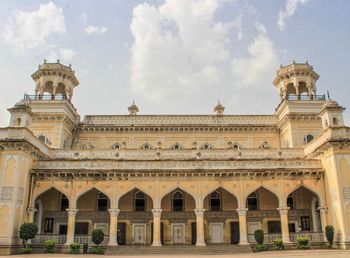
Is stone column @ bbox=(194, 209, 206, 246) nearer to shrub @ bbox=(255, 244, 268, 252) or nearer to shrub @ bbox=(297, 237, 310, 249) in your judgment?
shrub @ bbox=(255, 244, 268, 252)

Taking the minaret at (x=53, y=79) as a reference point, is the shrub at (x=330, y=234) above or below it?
below

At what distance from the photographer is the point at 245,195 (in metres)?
28.7

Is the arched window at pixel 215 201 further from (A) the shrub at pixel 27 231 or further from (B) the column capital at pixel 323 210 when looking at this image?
(A) the shrub at pixel 27 231

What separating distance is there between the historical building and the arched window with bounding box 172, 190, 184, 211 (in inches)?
3.4

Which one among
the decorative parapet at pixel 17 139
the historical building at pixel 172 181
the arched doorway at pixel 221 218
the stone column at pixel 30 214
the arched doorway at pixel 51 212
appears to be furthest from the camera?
the arched doorway at pixel 221 218

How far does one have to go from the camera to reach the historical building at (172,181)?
89.4ft

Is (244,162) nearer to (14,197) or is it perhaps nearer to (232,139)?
(232,139)

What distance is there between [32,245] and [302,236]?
20080 millimetres

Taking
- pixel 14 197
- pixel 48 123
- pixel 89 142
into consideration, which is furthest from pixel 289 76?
pixel 14 197

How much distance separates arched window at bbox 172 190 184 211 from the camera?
3177 cm

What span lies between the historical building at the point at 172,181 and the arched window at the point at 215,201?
0.09 m

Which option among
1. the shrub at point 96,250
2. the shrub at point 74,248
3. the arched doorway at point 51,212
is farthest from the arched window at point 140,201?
the shrub at point 74,248

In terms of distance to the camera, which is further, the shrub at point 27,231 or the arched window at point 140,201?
the arched window at point 140,201

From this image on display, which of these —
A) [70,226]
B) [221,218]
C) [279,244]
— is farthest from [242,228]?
[70,226]
